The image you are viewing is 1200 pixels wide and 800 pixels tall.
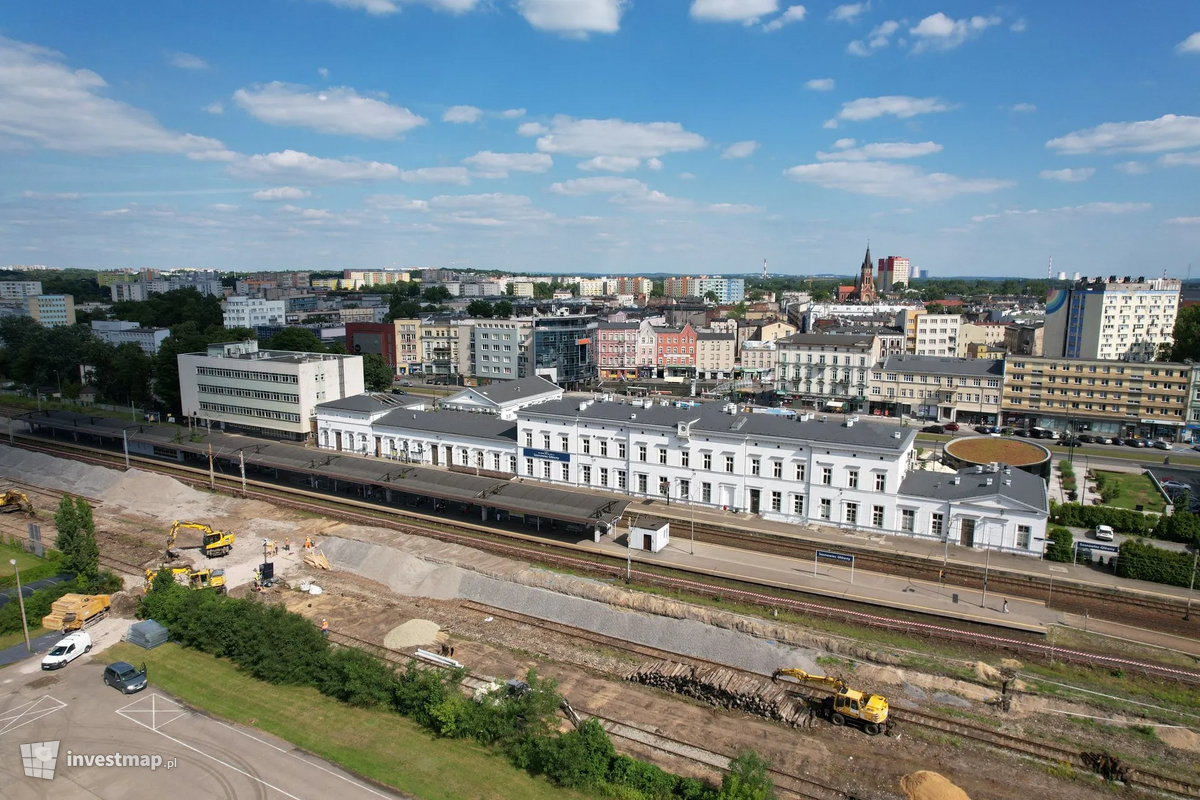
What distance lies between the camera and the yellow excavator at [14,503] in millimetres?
53375

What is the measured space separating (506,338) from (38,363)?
219 feet

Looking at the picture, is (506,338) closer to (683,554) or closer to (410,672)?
(683,554)

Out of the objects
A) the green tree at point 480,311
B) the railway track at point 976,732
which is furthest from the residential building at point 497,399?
the green tree at point 480,311

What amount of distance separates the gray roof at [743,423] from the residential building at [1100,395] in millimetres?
39642

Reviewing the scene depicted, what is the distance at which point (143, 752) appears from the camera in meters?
24.3

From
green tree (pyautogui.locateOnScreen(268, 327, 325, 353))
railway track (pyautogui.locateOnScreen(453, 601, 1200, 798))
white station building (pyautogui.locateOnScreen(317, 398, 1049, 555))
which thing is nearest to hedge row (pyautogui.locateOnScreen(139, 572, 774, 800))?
railway track (pyautogui.locateOnScreen(453, 601, 1200, 798))

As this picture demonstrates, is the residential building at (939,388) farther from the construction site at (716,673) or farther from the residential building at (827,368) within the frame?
the construction site at (716,673)

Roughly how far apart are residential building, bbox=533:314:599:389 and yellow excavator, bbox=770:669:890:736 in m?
79.2

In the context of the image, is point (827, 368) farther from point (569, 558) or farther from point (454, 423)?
point (569, 558)

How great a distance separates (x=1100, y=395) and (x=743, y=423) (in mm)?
51104

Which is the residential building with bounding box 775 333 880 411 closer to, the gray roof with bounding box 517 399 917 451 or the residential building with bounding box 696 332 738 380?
the residential building with bounding box 696 332 738 380

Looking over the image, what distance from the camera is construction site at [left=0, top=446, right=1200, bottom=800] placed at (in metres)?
23.7

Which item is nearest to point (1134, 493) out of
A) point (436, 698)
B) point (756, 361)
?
point (436, 698)

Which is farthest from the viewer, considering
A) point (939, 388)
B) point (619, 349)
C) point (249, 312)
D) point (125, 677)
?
point (249, 312)
